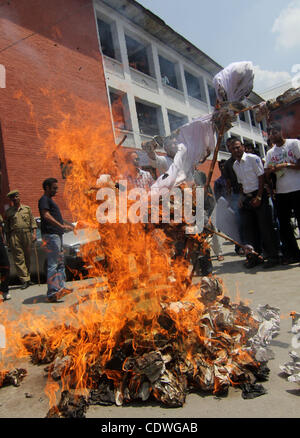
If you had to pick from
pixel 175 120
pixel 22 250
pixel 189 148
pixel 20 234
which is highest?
pixel 175 120

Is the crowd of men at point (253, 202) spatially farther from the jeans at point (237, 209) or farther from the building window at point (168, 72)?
the building window at point (168, 72)

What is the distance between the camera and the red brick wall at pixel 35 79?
9.96 m

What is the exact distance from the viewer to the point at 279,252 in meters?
5.91

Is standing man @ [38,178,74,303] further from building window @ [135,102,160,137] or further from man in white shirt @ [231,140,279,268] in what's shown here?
building window @ [135,102,160,137]

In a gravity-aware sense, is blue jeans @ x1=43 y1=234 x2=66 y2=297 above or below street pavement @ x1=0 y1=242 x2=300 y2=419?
above

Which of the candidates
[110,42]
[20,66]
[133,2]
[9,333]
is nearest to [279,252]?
[9,333]

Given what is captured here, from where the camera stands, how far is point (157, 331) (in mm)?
2570

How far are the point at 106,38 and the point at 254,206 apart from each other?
11.2 m

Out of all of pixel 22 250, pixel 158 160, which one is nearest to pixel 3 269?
pixel 22 250

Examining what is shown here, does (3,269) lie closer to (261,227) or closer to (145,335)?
(145,335)

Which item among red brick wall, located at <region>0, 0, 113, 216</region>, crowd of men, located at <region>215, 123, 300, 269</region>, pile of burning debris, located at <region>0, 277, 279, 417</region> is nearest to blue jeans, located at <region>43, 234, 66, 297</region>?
pile of burning debris, located at <region>0, 277, 279, 417</region>

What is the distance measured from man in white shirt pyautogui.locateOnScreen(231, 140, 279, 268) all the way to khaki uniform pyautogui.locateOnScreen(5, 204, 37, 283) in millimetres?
5003

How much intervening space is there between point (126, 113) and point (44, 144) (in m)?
4.65

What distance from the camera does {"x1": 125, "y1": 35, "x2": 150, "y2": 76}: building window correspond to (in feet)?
48.1
